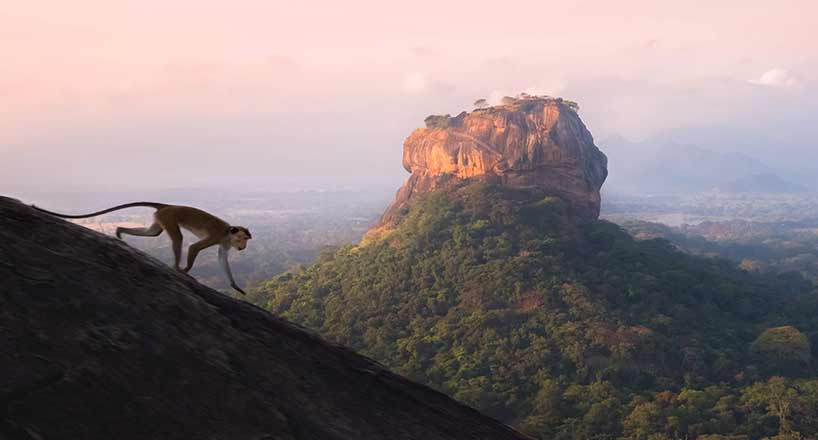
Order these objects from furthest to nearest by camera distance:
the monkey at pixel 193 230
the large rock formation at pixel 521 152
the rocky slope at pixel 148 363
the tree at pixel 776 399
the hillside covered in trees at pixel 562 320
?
the large rock formation at pixel 521 152 → the hillside covered in trees at pixel 562 320 → the tree at pixel 776 399 → the monkey at pixel 193 230 → the rocky slope at pixel 148 363

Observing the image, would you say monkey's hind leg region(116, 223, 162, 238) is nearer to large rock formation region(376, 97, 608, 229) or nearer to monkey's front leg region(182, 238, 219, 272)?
monkey's front leg region(182, 238, 219, 272)

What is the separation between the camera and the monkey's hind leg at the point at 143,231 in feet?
25.4

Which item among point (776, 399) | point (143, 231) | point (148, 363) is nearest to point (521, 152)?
point (776, 399)

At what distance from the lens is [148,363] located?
4.95 m

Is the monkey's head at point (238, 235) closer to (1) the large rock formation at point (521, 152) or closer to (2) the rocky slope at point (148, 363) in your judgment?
(2) the rocky slope at point (148, 363)

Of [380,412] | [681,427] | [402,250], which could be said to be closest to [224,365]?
[380,412]

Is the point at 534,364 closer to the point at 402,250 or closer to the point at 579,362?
the point at 579,362

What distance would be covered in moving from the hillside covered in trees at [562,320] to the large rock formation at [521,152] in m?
3.20

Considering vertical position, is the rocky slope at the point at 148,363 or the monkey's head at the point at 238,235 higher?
the monkey's head at the point at 238,235

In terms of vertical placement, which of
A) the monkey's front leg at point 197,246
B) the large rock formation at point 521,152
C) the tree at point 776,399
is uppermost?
the large rock formation at point 521,152

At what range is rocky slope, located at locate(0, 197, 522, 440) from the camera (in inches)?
170

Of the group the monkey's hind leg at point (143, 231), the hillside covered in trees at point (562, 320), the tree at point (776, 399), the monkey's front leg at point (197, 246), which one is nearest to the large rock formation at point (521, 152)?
the hillside covered in trees at point (562, 320)

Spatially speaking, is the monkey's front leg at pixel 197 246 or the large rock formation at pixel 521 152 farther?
the large rock formation at pixel 521 152

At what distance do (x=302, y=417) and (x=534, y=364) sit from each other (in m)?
42.0
